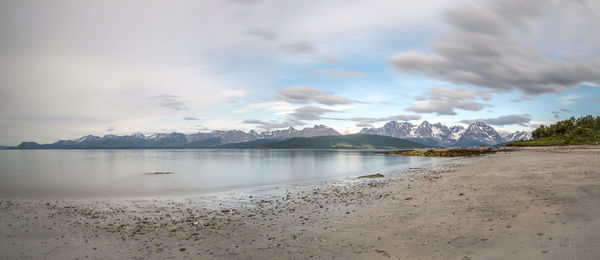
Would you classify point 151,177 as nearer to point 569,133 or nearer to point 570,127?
point 569,133

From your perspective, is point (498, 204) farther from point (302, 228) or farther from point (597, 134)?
point (597, 134)

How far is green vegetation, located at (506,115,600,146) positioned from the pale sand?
15307cm

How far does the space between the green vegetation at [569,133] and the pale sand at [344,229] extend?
15307cm

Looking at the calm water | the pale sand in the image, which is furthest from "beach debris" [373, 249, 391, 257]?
the calm water

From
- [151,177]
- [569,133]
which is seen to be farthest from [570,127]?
[151,177]

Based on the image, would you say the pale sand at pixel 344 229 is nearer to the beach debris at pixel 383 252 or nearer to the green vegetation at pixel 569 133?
the beach debris at pixel 383 252

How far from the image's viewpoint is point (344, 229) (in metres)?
14.5

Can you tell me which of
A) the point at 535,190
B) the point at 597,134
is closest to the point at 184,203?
the point at 535,190

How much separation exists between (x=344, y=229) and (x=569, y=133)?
7684 inches

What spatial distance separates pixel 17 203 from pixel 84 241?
19.1 meters

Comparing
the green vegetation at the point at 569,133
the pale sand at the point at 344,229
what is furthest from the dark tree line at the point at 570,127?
the pale sand at the point at 344,229

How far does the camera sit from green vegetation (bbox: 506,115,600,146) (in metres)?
133

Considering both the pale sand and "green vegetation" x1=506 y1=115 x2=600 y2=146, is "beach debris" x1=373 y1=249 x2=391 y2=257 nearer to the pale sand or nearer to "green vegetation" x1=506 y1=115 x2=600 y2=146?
the pale sand

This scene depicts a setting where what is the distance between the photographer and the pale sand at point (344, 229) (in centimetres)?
1067
